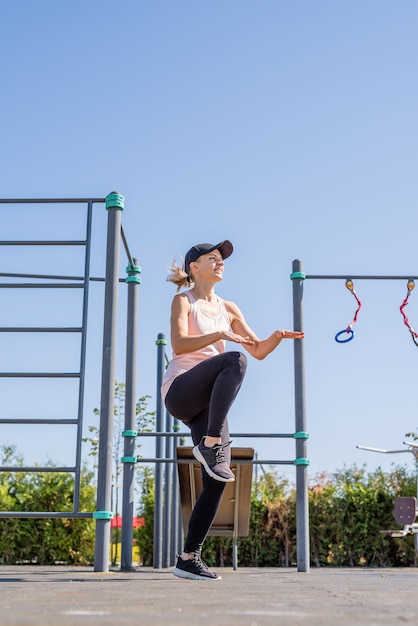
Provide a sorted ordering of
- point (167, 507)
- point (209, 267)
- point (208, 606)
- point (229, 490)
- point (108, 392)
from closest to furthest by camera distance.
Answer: point (208, 606)
point (209, 267)
point (108, 392)
point (229, 490)
point (167, 507)

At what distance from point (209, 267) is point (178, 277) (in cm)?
17

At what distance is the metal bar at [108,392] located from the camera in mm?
3846

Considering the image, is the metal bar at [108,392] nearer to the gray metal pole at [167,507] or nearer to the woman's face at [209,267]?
the woman's face at [209,267]

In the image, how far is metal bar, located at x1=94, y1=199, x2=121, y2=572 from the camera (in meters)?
3.85

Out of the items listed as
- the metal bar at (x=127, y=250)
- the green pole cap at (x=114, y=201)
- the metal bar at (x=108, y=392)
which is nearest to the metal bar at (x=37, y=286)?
the metal bar at (x=108, y=392)

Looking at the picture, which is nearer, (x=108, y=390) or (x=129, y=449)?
(x=108, y=390)

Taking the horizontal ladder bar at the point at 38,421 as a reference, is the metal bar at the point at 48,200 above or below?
above

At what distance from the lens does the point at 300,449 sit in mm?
5012

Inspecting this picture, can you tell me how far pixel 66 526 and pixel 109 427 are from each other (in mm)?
4606

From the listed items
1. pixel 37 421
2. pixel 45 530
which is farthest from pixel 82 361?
pixel 45 530

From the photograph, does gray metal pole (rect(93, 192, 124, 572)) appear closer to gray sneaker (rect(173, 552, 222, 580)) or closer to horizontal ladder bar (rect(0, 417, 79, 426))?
horizontal ladder bar (rect(0, 417, 79, 426))

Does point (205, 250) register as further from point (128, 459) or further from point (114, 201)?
point (128, 459)

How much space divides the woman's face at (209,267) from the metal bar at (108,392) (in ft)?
1.82

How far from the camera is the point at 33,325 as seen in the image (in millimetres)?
4289
